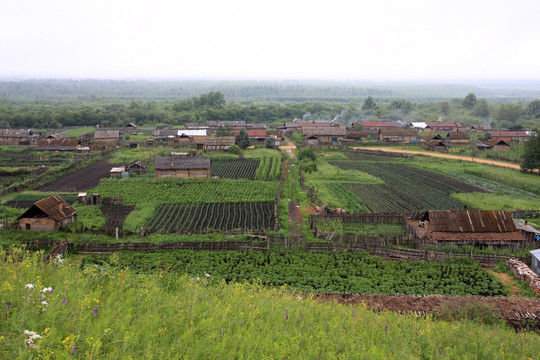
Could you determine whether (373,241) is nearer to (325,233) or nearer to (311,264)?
(325,233)

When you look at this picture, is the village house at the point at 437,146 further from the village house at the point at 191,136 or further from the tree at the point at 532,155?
the village house at the point at 191,136

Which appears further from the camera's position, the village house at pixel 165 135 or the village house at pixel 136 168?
the village house at pixel 165 135

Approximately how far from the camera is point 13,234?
24.3 metres

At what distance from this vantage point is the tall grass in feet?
21.1

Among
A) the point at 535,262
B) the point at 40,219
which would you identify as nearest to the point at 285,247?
the point at 535,262

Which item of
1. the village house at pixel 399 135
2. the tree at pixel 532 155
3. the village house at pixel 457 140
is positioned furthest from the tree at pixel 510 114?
the tree at pixel 532 155

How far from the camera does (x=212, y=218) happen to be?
28.9 metres

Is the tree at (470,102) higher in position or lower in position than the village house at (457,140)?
higher

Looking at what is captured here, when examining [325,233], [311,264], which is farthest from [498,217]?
[311,264]

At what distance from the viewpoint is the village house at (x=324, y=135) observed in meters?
68.6

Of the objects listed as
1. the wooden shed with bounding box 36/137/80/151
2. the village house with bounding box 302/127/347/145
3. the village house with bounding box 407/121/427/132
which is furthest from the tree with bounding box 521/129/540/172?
the wooden shed with bounding box 36/137/80/151

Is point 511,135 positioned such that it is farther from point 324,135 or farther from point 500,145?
point 324,135

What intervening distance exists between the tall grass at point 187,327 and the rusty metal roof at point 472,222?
43.6ft

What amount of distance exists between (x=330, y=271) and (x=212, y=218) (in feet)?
38.4
